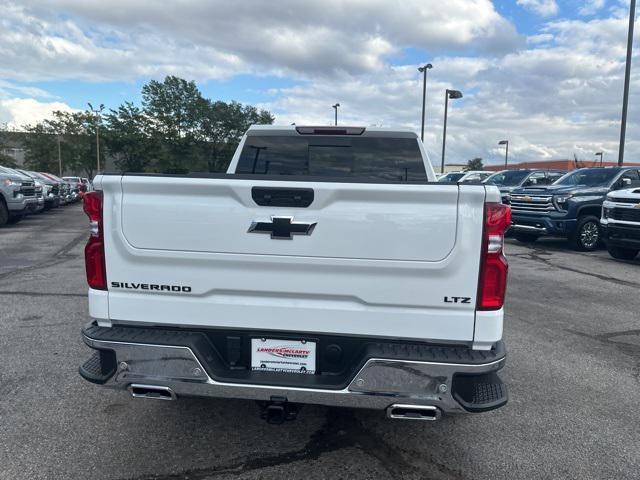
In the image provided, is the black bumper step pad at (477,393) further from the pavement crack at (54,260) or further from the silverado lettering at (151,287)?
the pavement crack at (54,260)

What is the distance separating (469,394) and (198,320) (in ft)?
4.97

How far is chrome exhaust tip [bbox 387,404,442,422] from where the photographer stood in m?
2.61

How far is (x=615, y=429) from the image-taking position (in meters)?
3.54

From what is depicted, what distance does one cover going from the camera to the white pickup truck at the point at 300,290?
2.59m

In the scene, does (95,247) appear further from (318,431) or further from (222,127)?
(222,127)

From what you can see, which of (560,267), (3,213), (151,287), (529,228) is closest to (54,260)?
(3,213)

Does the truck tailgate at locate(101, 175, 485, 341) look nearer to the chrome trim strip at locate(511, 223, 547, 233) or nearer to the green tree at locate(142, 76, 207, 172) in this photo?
the chrome trim strip at locate(511, 223, 547, 233)

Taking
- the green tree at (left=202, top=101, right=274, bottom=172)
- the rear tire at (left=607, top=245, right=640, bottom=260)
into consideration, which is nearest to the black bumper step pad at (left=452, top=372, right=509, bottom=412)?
the rear tire at (left=607, top=245, right=640, bottom=260)

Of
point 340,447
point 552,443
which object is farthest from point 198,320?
point 552,443

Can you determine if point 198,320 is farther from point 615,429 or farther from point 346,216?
point 615,429

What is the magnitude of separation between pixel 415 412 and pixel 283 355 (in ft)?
2.52

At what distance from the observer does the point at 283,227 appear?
2664 mm

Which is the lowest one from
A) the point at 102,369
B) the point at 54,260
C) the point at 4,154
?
the point at 54,260

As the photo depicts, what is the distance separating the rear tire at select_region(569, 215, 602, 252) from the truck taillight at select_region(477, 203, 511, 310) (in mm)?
11351
